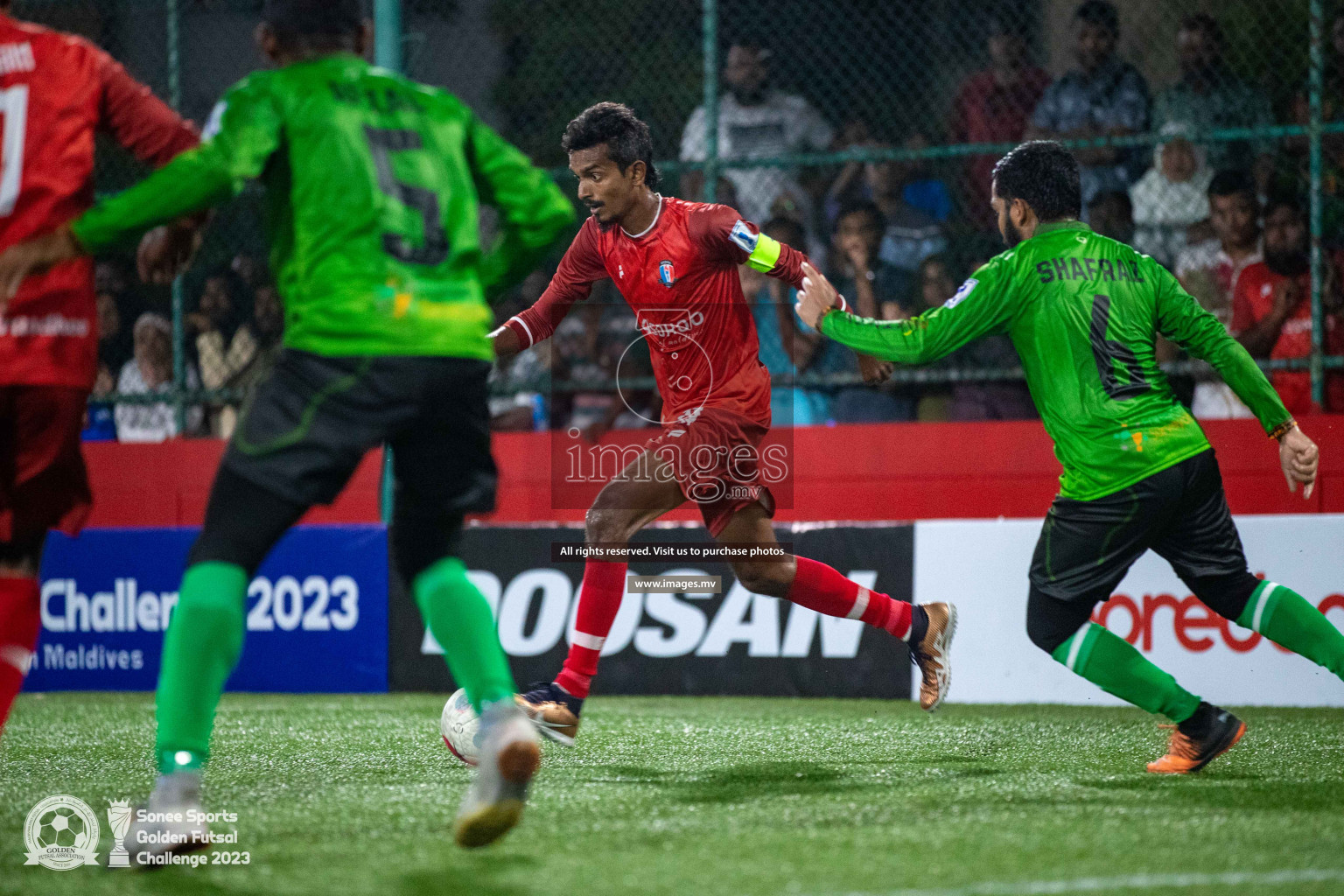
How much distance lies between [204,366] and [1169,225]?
5.84 m

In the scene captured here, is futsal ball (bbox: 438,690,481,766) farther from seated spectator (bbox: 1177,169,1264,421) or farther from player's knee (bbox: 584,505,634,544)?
seated spectator (bbox: 1177,169,1264,421)

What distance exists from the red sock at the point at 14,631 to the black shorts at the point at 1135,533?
2.84m

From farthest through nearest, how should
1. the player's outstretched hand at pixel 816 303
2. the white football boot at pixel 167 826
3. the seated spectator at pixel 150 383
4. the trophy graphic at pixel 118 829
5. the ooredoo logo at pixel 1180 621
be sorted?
the seated spectator at pixel 150 383 < the ooredoo logo at pixel 1180 621 < the player's outstretched hand at pixel 816 303 < the trophy graphic at pixel 118 829 < the white football boot at pixel 167 826

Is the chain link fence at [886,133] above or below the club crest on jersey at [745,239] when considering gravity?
above

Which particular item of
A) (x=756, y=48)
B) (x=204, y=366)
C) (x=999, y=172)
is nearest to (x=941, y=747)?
(x=999, y=172)

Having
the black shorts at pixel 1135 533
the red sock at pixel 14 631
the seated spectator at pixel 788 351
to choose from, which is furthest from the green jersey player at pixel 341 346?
the seated spectator at pixel 788 351

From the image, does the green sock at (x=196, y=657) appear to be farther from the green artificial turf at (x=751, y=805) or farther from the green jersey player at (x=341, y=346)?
the green artificial turf at (x=751, y=805)

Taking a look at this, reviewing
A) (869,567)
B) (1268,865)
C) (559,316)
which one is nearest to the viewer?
(1268,865)

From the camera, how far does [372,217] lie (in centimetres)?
336

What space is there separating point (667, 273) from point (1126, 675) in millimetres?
2069

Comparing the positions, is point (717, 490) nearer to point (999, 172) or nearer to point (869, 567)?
point (999, 172)

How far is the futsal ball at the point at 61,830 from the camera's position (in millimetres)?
Result: 3498

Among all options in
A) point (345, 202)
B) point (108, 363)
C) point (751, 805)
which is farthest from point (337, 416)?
point (108, 363)

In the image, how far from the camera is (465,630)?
137 inches
